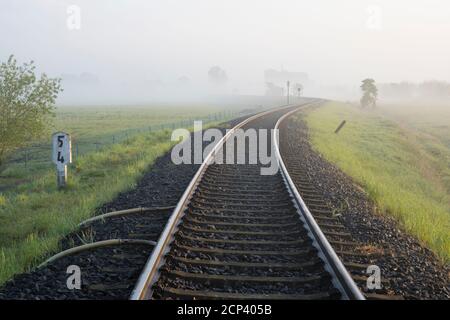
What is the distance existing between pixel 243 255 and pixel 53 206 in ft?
17.4

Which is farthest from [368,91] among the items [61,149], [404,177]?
[61,149]

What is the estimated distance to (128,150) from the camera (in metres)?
16.5

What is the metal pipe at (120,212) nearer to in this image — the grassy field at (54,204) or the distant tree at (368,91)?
the grassy field at (54,204)

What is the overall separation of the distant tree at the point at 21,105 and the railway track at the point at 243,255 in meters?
12.1

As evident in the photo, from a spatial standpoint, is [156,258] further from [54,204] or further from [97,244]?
[54,204]

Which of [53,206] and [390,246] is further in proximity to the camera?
[53,206]

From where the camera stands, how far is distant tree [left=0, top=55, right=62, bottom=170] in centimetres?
1731

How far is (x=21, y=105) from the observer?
Answer: 17562 millimetres

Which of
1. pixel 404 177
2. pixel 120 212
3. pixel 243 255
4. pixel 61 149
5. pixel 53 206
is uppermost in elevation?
pixel 61 149

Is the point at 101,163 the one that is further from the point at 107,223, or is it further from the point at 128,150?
the point at 107,223

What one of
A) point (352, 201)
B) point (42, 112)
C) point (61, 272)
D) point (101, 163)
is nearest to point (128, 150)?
point (101, 163)

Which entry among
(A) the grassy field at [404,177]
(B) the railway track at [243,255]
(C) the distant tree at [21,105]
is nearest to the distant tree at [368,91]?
(A) the grassy field at [404,177]

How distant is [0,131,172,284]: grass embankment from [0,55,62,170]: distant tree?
14.7 feet

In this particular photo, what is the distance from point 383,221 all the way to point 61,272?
17.5 feet
